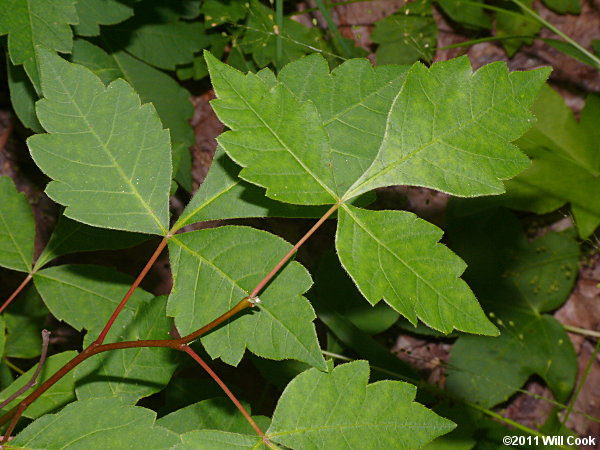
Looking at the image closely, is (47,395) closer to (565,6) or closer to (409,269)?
(409,269)

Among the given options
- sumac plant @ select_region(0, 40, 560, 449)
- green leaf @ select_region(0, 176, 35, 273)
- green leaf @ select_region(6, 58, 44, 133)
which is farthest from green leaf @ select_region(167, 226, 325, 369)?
green leaf @ select_region(6, 58, 44, 133)

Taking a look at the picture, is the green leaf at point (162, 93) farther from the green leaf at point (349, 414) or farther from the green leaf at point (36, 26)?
the green leaf at point (349, 414)

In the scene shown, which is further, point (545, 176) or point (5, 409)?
point (545, 176)

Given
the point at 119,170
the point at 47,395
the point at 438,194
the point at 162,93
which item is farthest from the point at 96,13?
the point at 438,194

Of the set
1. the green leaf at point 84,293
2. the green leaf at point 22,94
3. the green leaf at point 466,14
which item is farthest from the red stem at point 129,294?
the green leaf at point 466,14

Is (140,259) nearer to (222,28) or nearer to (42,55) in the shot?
(222,28)

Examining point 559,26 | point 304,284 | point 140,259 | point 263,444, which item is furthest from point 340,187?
point 559,26

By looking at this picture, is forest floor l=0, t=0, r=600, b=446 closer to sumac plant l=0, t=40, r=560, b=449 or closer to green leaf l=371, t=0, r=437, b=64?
green leaf l=371, t=0, r=437, b=64
